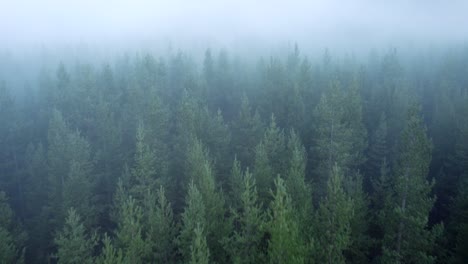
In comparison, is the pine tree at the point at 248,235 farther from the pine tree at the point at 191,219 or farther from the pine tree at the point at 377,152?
the pine tree at the point at 377,152

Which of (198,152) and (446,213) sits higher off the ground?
(198,152)

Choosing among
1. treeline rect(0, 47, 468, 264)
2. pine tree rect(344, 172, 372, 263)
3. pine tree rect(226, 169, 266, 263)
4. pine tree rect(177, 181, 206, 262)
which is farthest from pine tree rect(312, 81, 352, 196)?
pine tree rect(177, 181, 206, 262)

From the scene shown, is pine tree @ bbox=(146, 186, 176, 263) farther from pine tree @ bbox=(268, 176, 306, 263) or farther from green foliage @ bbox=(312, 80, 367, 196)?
green foliage @ bbox=(312, 80, 367, 196)

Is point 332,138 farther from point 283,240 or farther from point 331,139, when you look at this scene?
point 283,240

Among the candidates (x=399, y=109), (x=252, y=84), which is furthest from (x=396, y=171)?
(x=252, y=84)

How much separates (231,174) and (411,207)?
39.2 ft

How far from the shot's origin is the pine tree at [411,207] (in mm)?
19938

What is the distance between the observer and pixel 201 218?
63.8ft

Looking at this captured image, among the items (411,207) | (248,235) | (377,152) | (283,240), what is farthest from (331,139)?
(283,240)

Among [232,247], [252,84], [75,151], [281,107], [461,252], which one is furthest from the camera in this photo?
[252,84]

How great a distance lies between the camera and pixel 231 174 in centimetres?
2634

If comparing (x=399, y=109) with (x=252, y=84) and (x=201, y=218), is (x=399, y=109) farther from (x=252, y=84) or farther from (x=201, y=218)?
(x=201, y=218)

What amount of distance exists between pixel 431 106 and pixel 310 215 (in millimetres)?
42877

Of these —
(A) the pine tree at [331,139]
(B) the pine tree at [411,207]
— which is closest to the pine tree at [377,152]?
(A) the pine tree at [331,139]
